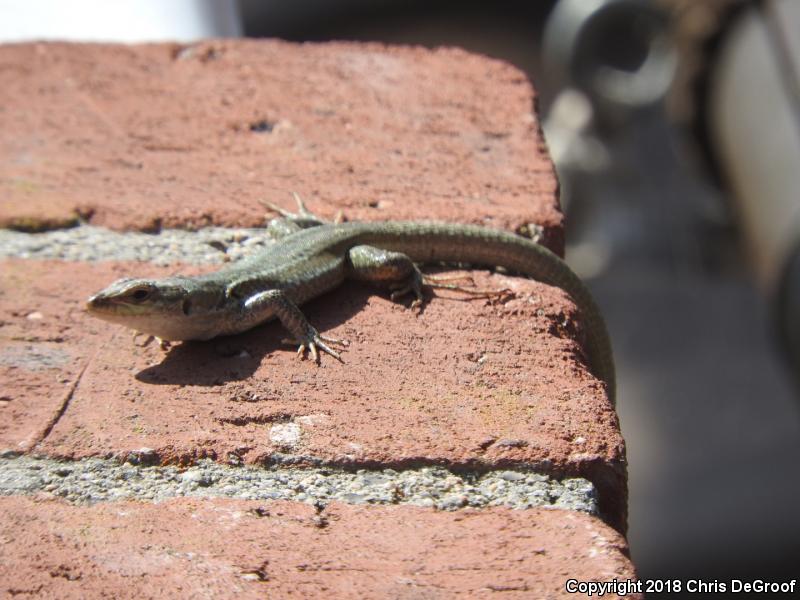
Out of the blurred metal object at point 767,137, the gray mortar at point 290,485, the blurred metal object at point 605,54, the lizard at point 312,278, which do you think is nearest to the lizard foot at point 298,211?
the lizard at point 312,278

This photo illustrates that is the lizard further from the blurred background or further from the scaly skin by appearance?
the blurred background

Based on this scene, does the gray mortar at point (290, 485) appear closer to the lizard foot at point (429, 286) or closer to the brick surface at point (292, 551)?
the brick surface at point (292, 551)

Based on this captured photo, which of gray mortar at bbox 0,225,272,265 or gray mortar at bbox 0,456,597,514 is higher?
gray mortar at bbox 0,225,272,265

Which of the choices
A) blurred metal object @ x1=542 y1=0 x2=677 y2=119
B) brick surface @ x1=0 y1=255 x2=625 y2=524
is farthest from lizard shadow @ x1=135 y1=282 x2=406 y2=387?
blurred metal object @ x1=542 y1=0 x2=677 y2=119

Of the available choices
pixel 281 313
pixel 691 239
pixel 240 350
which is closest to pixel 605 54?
pixel 691 239

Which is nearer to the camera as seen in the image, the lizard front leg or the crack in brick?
the crack in brick

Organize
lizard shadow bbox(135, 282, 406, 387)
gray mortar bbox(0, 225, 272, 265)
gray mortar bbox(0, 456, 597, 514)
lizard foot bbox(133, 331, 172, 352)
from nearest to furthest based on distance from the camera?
gray mortar bbox(0, 456, 597, 514) → lizard shadow bbox(135, 282, 406, 387) → lizard foot bbox(133, 331, 172, 352) → gray mortar bbox(0, 225, 272, 265)

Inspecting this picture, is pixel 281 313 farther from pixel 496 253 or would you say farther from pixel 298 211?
pixel 496 253
